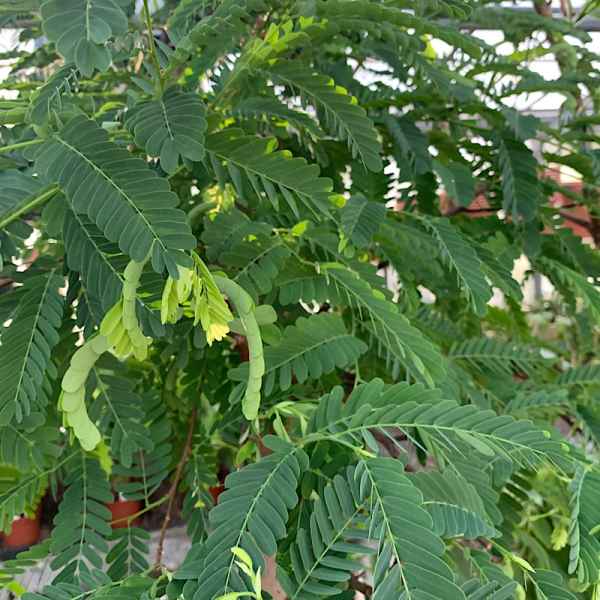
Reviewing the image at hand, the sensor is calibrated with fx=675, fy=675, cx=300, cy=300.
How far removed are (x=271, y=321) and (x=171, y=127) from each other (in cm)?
11

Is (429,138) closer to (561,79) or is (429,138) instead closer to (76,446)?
(561,79)

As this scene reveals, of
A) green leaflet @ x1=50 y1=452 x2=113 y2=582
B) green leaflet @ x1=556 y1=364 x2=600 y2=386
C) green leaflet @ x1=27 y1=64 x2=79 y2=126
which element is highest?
green leaflet @ x1=27 y1=64 x2=79 y2=126

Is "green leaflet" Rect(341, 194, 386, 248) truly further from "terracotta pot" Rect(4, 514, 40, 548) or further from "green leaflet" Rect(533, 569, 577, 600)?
"terracotta pot" Rect(4, 514, 40, 548)

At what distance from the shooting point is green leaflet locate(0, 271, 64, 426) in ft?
1.06

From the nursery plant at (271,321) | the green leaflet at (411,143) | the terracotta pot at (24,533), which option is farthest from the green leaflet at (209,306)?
the terracotta pot at (24,533)

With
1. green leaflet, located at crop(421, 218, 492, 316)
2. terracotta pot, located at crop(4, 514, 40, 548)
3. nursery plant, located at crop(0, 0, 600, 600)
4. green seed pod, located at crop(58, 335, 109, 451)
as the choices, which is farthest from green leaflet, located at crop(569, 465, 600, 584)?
terracotta pot, located at crop(4, 514, 40, 548)

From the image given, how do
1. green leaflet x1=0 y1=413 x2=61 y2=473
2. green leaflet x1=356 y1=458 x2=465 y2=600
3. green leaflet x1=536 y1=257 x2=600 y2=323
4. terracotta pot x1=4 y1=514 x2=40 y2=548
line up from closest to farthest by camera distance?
green leaflet x1=356 y1=458 x2=465 y2=600 < green leaflet x1=0 y1=413 x2=61 y2=473 < green leaflet x1=536 y1=257 x2=600 y2=323 < terracotta pot x1=4 y1=514 x2=40 y2=548

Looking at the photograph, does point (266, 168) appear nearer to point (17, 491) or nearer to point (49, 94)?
point (49, 94)

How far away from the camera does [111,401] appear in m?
0.39

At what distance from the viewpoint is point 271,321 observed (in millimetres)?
346

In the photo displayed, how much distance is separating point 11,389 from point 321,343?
0.18 m

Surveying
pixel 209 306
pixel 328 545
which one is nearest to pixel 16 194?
pixel 209 306

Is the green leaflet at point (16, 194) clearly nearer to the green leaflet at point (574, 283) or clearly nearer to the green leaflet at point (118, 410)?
the green leaflet at point (118, 410)

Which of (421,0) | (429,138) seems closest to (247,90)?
(421,0)
